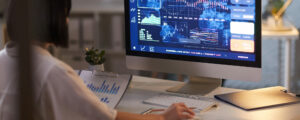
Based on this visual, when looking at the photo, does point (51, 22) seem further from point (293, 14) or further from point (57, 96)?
point (293, 14)

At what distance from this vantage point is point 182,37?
1887mm

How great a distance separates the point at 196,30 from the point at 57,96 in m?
0.81

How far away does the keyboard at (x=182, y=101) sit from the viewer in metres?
1.71

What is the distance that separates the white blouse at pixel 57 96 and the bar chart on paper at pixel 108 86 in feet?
1.60

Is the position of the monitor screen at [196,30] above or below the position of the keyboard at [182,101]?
above

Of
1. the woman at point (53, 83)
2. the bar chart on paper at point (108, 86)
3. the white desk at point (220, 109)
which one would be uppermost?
the woman at point (53, 83)

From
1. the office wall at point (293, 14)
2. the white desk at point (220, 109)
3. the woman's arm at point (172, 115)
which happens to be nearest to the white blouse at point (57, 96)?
the woman's arm at point (172, 115)

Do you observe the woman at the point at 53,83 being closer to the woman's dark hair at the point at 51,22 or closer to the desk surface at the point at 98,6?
the woman's dark hair at the point at 51,22

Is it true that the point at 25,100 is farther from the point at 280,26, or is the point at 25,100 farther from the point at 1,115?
the point at 280,26

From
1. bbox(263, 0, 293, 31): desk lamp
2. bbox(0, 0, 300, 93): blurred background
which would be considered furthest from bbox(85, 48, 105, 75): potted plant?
bbox(0, 0, 300, 93): blurred background

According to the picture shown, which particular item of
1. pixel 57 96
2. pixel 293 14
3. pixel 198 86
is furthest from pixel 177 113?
pixel 293 14

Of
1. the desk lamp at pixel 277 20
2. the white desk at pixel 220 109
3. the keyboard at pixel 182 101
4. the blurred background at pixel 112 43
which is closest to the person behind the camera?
the white desk at pixel 220 109

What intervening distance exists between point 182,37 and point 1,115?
84 centimetres

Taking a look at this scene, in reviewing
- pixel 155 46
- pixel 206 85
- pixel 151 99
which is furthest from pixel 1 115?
pixel 206 85
